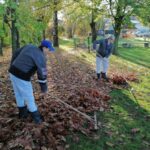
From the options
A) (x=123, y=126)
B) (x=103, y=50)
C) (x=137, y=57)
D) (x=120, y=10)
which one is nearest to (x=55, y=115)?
(x=123, y=126)

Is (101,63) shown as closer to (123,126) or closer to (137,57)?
(123,126)

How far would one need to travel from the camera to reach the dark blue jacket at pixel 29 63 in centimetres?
618

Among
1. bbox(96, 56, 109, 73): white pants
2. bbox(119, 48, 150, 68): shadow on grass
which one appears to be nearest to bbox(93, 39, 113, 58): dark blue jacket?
bbox(96, 56, 109, 73): white pants

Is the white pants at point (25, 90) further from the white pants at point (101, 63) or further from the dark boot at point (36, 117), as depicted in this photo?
the white pants at point (101, 63)

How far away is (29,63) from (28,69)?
0.49 ft

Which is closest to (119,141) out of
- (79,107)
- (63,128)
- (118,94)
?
(63,128)

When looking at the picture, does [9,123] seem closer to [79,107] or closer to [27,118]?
[27,118]

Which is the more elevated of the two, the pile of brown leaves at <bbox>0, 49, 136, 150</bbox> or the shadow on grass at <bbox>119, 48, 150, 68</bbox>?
the pile of brown leaves at <bbox>0, 49, 136, 150</bbox>

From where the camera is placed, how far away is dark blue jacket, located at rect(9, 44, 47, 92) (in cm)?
618

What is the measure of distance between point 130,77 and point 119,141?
7367 millimetres

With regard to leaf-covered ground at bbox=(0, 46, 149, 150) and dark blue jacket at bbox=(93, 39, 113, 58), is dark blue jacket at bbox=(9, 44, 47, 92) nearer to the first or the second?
leaf-covered ground at bbox=(0, 46, 149, 150)

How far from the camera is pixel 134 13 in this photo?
2258 centimetres

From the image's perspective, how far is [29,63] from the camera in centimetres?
626

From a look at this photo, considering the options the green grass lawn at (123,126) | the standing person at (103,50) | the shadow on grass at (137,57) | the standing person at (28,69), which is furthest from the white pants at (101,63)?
the shadow on grass at (137,57)
